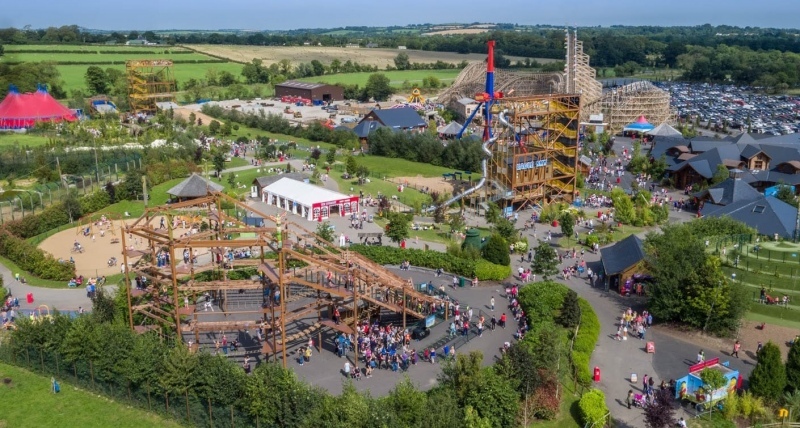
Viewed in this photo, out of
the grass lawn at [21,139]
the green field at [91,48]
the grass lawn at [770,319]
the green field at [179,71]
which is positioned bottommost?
the grass lawn at [770,319]

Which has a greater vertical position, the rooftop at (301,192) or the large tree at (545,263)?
the rooftop at (301,192)

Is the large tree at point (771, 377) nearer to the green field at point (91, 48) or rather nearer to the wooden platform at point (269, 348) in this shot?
the wooden platform at point (269, 348)

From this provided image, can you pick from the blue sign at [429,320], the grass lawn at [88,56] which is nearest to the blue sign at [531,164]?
the blue sign at [429,320]

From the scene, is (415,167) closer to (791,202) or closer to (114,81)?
(791,202)

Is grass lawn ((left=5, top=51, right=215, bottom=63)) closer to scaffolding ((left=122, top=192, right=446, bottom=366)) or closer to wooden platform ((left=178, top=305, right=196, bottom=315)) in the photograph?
scaffolding ((left=122, top=192, right=446, bottom=366))

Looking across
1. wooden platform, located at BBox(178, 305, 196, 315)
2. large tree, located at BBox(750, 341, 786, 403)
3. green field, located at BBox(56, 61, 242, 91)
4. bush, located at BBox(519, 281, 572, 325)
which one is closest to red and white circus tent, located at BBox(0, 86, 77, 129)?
green field, located at BBox(56, 61, 242, 91)
